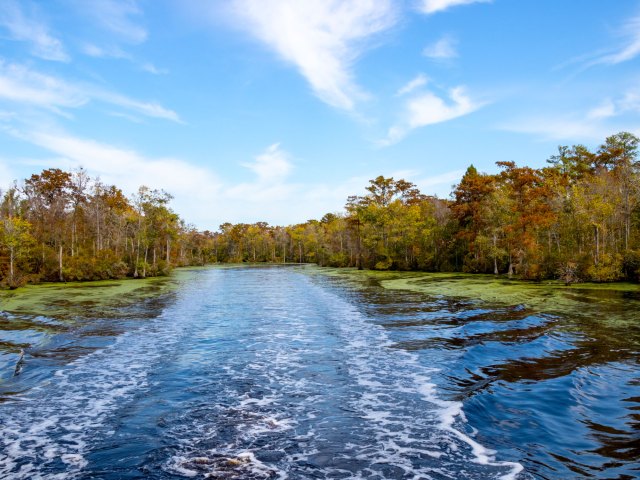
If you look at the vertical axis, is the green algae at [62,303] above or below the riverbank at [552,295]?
below

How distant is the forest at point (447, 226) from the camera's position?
33.7m

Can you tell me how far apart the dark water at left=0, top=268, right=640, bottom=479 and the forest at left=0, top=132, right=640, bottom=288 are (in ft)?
68.5

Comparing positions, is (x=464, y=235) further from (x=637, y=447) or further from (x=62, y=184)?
(x=62, y=184)

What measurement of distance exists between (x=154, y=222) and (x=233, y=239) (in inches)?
3090

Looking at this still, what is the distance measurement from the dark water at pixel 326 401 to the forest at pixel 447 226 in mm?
20880

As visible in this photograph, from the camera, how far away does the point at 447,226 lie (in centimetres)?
5441

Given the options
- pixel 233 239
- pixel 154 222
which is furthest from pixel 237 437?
pixel 233 239

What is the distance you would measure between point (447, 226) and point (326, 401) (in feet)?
162

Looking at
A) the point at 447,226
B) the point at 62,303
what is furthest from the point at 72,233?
the point at 447,226

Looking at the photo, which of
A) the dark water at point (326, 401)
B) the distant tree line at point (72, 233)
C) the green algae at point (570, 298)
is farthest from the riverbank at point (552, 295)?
the distant tree line at point (72, 233)

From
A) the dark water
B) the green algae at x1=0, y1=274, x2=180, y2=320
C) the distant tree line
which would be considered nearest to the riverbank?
the dark water

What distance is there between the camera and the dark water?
19.0 ft

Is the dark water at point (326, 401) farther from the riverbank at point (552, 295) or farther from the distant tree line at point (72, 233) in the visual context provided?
the distant tree line at point (72, 233)

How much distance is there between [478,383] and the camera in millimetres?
9266
